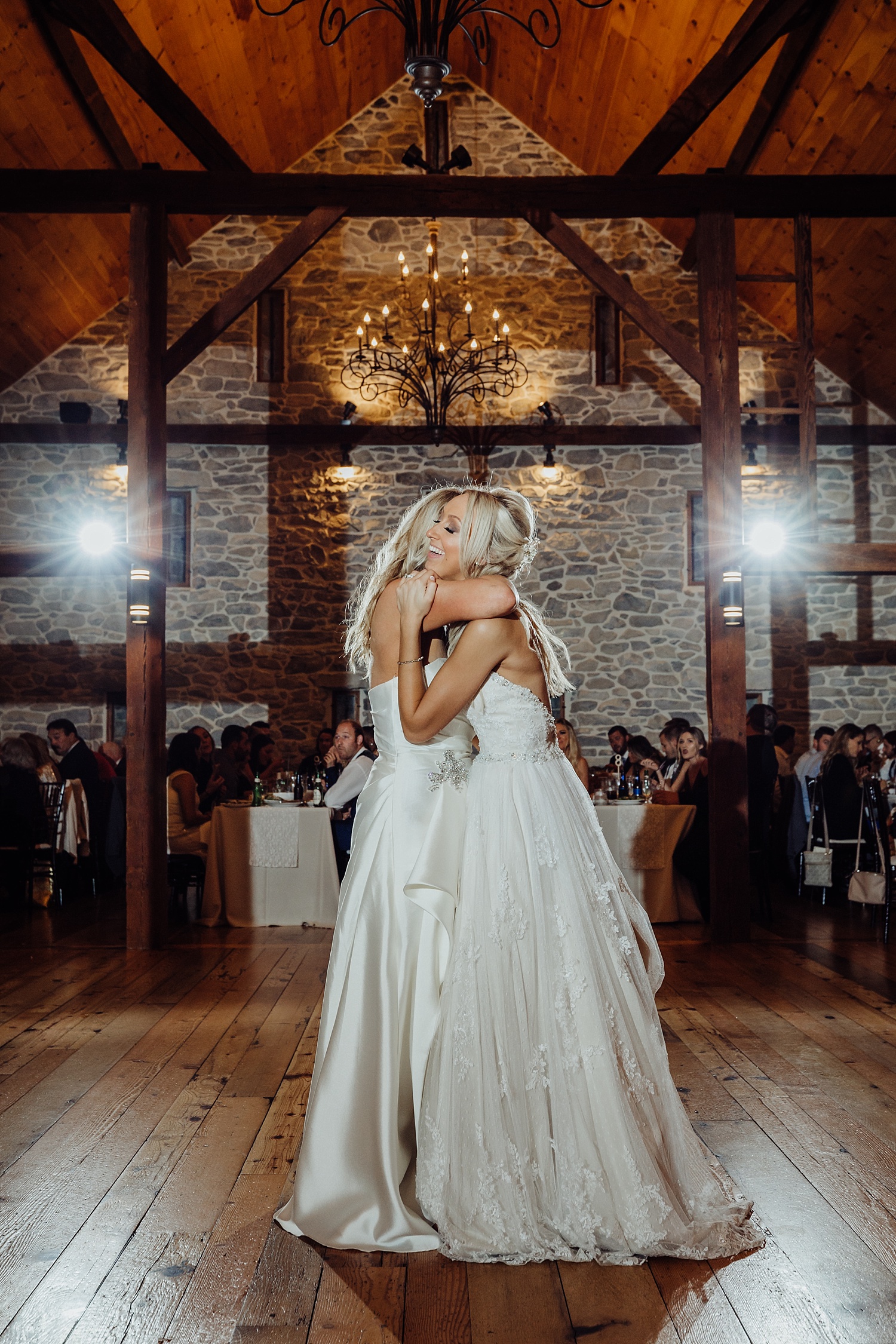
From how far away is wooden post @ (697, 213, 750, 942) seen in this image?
232 inches

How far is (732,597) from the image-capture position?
19.7 feet

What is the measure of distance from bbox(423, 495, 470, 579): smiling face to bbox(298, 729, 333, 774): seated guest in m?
5.30

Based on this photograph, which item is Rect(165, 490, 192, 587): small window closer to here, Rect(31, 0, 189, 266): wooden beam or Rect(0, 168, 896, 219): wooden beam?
Rect(31, 0, 189, 266): wooden beam

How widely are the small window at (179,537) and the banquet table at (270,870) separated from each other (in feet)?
15.7

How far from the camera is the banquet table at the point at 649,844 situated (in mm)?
6254

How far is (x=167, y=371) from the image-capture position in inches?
239

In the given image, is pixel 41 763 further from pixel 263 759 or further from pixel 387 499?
pixel 387 499

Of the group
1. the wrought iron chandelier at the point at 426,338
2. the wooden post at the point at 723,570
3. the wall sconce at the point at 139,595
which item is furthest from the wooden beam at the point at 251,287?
the wrought iron chandelier at the point at 426,338

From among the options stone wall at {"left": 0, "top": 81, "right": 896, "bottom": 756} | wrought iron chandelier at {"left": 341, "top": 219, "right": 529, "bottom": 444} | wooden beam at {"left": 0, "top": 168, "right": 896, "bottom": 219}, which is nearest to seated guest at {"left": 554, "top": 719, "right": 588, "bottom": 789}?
wooden beam at {"left": 0, "top": 168, "right": 896, "bottom": 219}

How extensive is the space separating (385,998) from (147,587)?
401 centimetres

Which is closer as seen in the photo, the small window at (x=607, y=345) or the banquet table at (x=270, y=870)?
the banquet table at (x=270, y=870)

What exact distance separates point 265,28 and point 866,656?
7.69 metres

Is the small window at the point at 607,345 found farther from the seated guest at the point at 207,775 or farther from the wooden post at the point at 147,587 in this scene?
the wooden post at the point at 147,587

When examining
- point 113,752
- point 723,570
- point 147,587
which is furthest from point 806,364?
point 113,752
